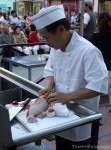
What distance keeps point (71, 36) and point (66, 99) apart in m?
0.36

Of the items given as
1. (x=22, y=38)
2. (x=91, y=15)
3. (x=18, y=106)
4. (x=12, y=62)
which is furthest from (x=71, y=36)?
(x=22, y=38)

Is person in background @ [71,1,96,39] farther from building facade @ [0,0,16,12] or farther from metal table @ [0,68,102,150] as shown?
building facade @ [0,0,16,12]

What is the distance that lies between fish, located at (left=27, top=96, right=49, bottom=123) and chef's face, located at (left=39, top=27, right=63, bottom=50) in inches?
12.1

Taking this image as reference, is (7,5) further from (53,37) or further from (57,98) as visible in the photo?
(57,98)

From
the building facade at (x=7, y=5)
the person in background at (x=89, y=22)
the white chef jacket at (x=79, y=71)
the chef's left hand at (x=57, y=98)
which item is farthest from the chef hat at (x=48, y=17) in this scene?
the building facade at (x=7, y=5)

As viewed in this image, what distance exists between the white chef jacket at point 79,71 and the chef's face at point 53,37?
0.27 feet

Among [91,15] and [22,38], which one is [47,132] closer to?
[91,15]

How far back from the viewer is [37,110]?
4.46 feet

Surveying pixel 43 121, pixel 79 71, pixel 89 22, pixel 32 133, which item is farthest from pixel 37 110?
pixel 89 22

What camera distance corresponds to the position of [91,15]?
5.07 metres

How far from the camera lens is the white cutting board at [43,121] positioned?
1221 millimetres

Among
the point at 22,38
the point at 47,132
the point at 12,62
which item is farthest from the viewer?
the point at 22,38

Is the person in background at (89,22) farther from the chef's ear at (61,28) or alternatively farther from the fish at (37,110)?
the fish at (37,110)

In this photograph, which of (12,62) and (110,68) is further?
Answer: (12,62)
